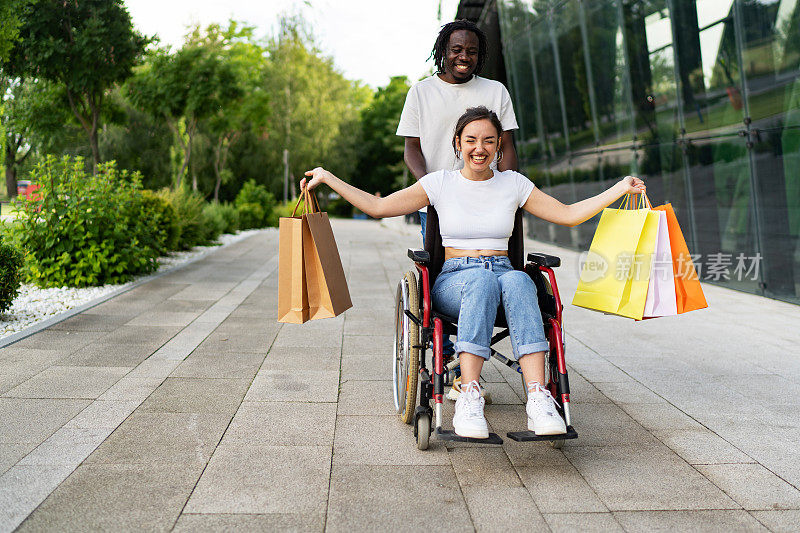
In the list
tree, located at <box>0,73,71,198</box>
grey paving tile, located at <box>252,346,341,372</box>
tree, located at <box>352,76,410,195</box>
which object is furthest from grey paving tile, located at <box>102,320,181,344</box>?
tree, located at <box>352,76,410,195</box>

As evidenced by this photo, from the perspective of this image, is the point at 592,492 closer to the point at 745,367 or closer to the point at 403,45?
the point at 745,367

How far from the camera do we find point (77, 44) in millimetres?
10219

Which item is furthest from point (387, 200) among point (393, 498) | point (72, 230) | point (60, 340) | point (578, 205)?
point (72, 230)

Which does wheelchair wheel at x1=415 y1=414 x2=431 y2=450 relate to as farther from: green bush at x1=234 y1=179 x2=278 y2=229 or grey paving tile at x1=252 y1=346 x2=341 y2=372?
green bush at x1=234 y1=179 x2=278 y2=229

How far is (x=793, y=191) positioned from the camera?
734 cm

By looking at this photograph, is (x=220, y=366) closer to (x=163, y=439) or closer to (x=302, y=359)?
(x=302, y=359)

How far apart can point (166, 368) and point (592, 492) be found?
2716 millimetres

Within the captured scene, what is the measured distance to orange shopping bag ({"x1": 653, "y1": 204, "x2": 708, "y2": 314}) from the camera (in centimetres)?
326

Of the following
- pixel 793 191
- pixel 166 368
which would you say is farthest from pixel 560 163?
pixel 166 368

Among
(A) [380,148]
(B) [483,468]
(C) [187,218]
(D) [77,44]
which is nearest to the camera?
(B) [483,468]

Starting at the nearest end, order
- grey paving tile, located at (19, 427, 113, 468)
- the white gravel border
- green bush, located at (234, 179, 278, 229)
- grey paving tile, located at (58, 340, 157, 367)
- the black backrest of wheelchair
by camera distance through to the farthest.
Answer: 1. grey paving tile, located at (19, 427, 113, 468)
2. the black backrest of wheelchair
3. grey paving tile, located at (58, 340, 157, 367)
4. the white gravel border
5. green bush, located at (234, 179, 278, 229)

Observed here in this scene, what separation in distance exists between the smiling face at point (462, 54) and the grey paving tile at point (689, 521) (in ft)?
7.24

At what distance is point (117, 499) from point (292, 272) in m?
1.21

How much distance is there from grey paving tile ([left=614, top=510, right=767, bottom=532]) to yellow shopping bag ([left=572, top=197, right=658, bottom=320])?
0.92m
